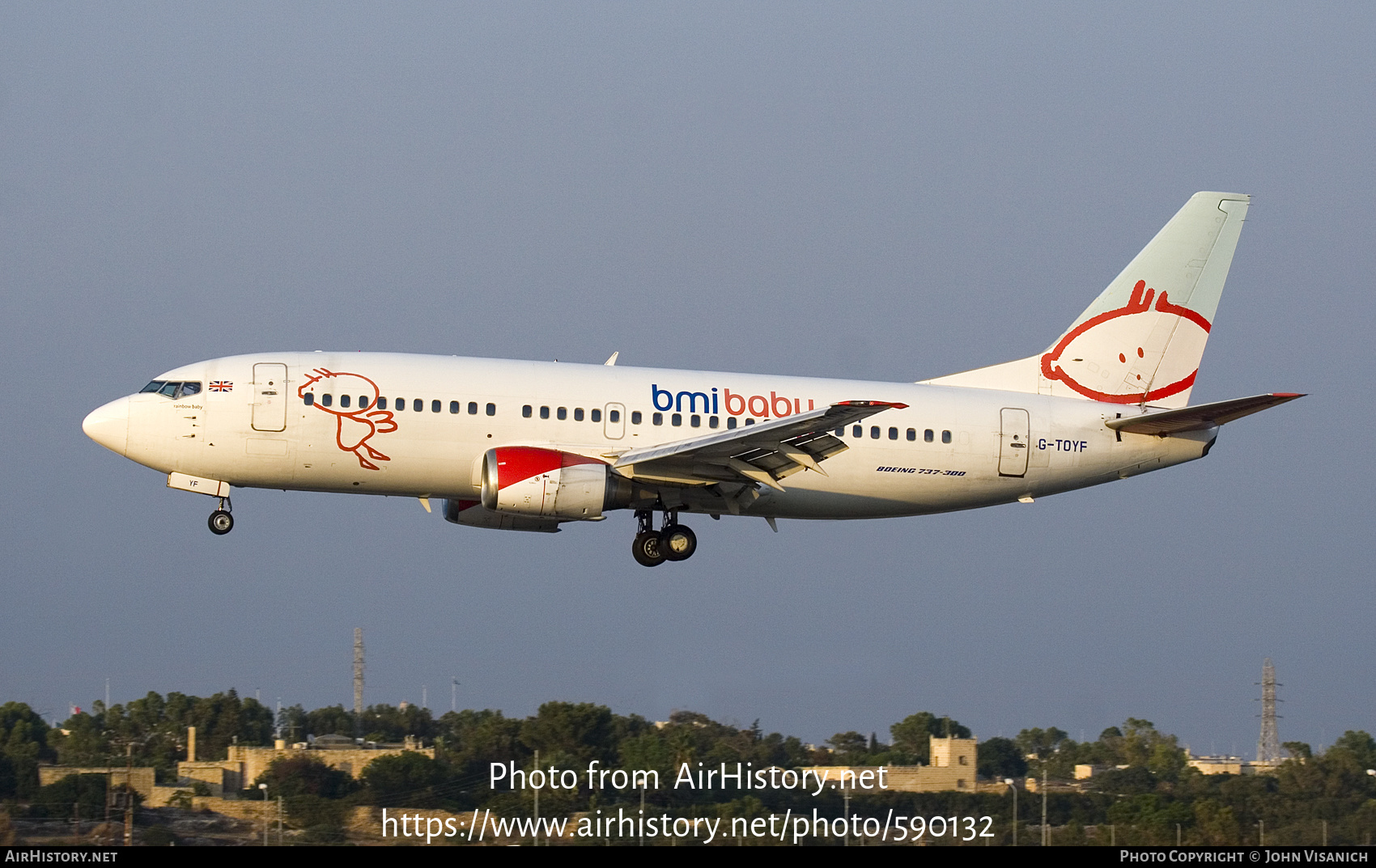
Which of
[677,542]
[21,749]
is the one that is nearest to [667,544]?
[677,542]

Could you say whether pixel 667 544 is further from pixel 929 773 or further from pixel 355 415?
pixel 929 773

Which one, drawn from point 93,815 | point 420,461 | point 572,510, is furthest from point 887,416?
point 93,815

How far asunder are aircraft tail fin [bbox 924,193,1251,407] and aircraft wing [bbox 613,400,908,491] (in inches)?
244

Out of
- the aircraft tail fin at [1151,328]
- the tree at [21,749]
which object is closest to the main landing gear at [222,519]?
the tree at [21,749]

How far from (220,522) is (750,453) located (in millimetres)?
12616

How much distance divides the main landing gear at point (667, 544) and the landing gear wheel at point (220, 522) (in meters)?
9.63

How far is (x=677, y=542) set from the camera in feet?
127

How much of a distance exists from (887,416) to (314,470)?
1359 centimetres

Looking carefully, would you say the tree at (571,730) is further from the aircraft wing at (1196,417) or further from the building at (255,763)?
the aircraft wing at (1196,417)

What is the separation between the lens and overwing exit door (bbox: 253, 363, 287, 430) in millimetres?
36156

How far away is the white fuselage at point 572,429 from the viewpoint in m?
36.2
